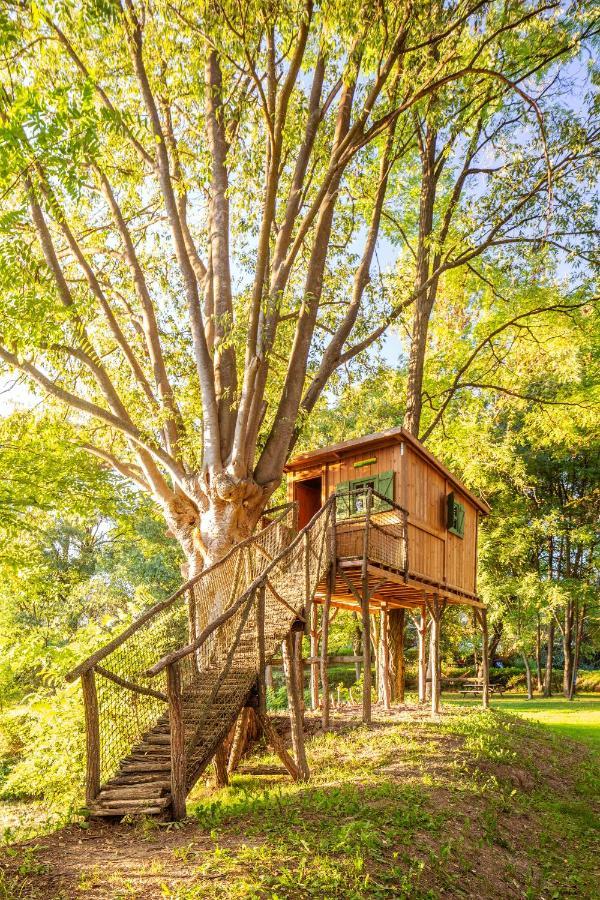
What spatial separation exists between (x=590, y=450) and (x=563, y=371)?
1153cm

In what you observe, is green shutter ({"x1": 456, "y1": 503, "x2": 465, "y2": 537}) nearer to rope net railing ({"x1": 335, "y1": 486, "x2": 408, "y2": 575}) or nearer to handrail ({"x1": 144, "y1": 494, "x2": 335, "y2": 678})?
rope net railing ({"x1": 335, "y1": 486, "x2": 408, "y2": 575})

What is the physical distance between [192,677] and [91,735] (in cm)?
226

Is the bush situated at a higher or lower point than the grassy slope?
lower

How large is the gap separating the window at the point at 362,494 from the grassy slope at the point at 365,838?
14.1 ft

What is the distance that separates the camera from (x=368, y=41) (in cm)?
936

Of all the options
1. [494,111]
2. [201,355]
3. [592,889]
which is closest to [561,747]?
[592,889]

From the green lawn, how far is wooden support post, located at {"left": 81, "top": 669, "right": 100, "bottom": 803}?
1284 centimetres

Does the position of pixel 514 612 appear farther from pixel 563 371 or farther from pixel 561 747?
pixel 561 747

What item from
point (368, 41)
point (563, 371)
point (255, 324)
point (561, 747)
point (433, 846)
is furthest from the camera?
point (563, 371)

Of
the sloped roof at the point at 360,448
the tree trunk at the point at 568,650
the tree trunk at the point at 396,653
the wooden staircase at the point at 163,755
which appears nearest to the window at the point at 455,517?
the sloped roof at the point at 360,448

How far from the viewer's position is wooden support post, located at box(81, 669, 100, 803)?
664 centimetres

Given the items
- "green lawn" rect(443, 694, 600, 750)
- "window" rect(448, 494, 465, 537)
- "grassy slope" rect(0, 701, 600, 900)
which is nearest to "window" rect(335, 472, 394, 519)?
"window" rect(448, 494, 465, 537)

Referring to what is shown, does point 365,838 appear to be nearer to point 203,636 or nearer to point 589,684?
point 203,636

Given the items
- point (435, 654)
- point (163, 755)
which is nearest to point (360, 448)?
point (435, 654)
